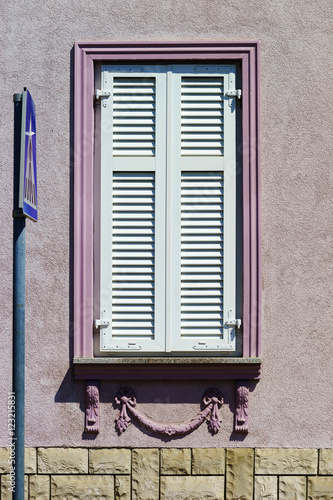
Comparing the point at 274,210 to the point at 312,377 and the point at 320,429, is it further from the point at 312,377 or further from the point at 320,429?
the point at 320,429

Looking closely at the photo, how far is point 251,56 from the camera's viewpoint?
603 centimetres

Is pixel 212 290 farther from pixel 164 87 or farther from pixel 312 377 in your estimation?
pixel 164 87

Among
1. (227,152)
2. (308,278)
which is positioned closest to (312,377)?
(308,278)

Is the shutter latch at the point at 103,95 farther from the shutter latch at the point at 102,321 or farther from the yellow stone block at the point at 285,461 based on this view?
the yellow stone block at the point at 285,461

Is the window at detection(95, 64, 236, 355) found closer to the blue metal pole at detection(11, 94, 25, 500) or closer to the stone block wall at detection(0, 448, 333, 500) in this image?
the stone block wall at detection(0, 448, 333, 500)

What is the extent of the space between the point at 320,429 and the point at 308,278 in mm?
1165

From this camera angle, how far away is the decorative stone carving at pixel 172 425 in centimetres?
593

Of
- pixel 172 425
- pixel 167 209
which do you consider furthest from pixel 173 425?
pixel 167 209

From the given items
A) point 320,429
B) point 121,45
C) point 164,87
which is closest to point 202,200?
point 164,87

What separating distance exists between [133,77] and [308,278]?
6.85 ft

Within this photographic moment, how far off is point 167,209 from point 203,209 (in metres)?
0.28

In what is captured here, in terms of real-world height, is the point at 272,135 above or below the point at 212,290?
above

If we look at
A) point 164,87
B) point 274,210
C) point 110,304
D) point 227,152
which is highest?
point 164,87

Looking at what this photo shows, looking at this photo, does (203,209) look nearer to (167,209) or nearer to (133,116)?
(167,209)
